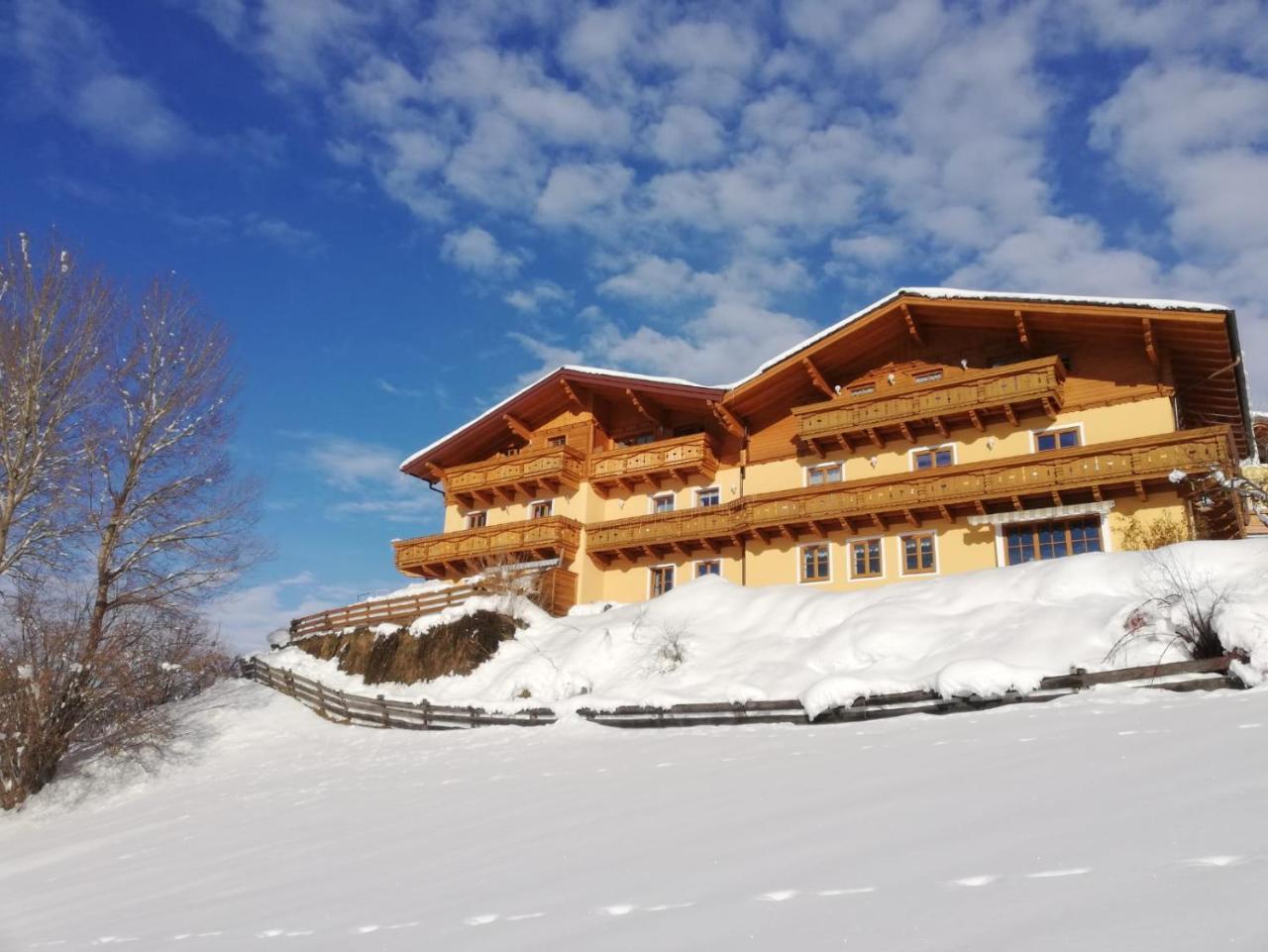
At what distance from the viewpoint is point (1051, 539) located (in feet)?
79.1

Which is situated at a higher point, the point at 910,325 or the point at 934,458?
the point at 910,325

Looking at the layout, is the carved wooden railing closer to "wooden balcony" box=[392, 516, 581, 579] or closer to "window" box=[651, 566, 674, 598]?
"window" box=[651, 566, 674, 598]

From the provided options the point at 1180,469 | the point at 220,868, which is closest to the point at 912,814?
the point at 220,868

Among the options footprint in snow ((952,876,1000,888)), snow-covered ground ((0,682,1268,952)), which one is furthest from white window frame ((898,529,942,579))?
footprint in snow ((952,876,1000,888))

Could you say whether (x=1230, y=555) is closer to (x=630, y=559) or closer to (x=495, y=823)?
(x=495, y=823)

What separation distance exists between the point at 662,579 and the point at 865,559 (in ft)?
25.6

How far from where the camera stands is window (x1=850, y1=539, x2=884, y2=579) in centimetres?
2700

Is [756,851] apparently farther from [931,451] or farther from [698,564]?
[698,564]

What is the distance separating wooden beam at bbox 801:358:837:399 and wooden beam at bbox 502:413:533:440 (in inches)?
515

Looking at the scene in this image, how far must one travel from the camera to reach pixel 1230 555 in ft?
52.3

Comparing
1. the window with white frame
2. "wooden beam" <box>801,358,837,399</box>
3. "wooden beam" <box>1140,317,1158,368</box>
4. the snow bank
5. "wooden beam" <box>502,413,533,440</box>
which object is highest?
"wooden beam" <box>502,413,533,440</box>

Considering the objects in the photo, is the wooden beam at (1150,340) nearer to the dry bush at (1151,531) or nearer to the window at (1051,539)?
the dry bush at (1151,531)

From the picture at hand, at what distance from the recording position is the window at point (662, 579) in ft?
103

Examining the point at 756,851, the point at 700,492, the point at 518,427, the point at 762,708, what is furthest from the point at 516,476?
the point at 756,851
